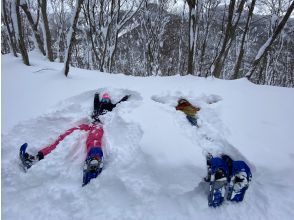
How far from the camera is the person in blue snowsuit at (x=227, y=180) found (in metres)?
2.84

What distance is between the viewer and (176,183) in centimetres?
284

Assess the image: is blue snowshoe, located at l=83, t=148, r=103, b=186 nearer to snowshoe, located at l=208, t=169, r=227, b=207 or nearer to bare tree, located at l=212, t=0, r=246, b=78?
snowshoe, located at l=208, t=169, r=227, b=207

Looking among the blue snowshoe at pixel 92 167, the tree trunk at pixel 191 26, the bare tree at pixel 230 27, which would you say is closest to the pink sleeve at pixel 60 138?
the blue snowshoe at pixel 92 167

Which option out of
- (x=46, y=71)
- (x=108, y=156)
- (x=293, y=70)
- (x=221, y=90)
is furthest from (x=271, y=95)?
(x=293, y=70)

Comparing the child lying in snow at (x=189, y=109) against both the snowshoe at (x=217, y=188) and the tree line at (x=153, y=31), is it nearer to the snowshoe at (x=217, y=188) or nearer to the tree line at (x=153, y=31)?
the snowshoe at (x=217, y=188)

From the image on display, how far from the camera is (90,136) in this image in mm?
3574

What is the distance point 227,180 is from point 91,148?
168cm

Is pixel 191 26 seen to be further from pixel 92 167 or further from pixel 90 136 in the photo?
pixel 92 167

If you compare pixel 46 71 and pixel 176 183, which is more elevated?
pixel 46 71

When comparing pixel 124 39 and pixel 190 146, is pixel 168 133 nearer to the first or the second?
pixel 190 146

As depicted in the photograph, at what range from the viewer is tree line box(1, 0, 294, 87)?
6.37 m

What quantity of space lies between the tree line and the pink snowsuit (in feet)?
7.49

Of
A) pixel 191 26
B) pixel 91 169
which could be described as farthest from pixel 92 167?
pixel 191 26

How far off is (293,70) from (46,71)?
61.1 feet
